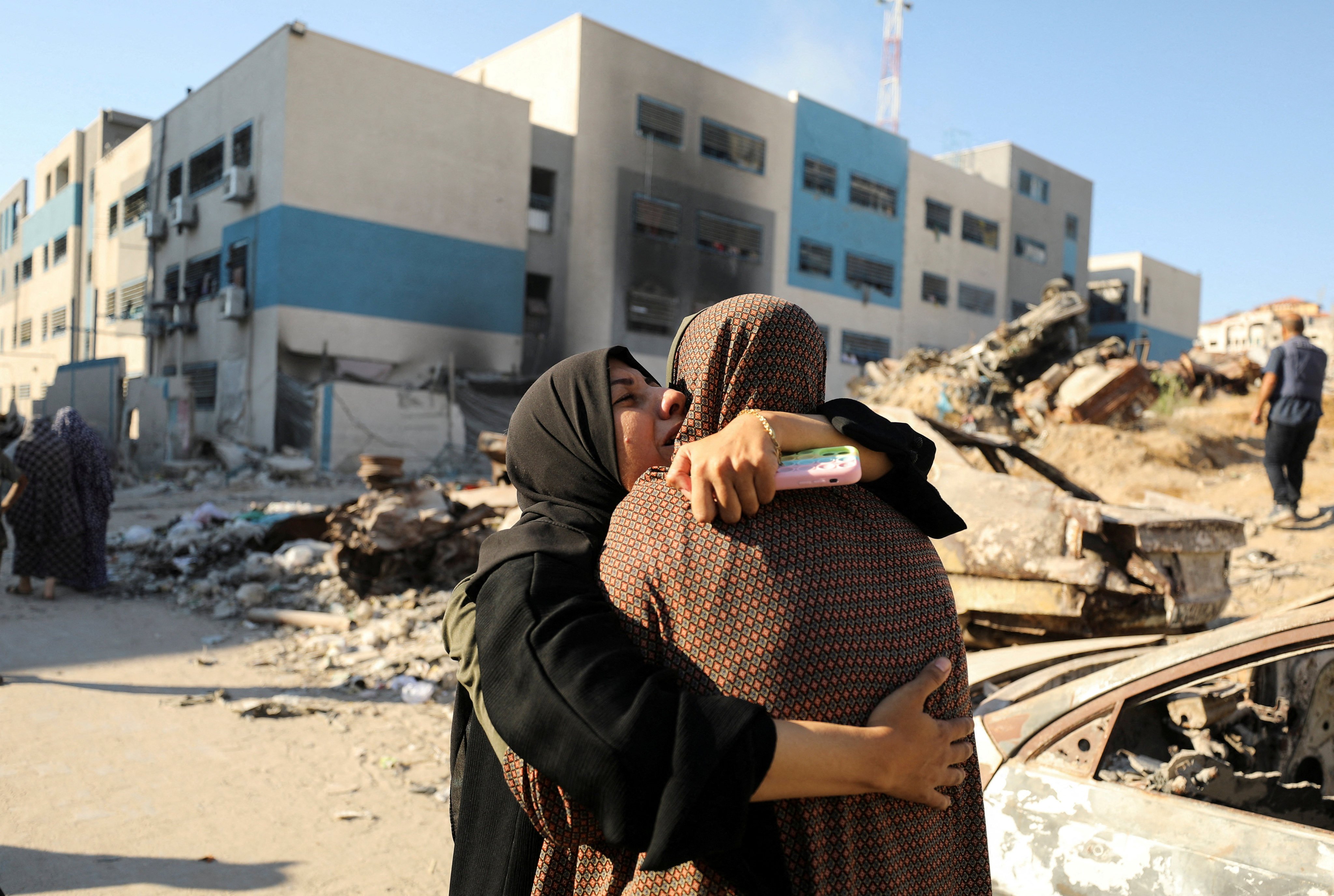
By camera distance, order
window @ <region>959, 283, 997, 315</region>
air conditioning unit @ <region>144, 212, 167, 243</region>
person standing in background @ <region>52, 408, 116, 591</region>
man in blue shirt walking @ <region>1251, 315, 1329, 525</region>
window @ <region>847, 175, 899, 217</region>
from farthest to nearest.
→ 1. window @ <region>959, 283, 997, 315</region>
2. window @ <region>847, 175, 899, 217</region>
3. air conditioning unit @ <region>144, 212, 167, 243</region>
4. person standing in background @ <region>52, 408, 116, 591</region>
5. man in blue shirt walking @ <region>1251, 315, 1329, 525</region>

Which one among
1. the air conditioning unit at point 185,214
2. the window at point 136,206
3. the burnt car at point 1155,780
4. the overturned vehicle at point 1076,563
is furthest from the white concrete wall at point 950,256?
the burnt car at point 1155,780

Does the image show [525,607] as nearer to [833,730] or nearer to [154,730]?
[833,730]

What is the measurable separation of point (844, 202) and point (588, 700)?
26.8m

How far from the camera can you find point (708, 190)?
2289cm

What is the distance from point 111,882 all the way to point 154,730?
1.76 metres

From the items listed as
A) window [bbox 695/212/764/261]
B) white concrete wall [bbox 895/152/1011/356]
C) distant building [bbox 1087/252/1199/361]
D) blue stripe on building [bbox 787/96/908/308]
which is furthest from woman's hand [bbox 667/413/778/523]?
distant building [bbox 1087/252/1199/361]

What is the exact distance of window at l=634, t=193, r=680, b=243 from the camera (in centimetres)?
2153

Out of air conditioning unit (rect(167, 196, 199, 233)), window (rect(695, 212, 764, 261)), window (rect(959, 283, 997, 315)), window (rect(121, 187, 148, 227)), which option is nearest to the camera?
air conditioning unit (rect(167, 196, 199, 233))

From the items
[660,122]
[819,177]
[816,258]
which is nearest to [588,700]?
[660,122]

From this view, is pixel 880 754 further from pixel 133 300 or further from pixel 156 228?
pixel 133 300

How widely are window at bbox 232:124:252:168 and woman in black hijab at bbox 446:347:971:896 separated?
65.5ft

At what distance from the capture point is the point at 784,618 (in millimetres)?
1001

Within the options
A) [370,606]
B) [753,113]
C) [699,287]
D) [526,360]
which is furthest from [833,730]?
[753,113]

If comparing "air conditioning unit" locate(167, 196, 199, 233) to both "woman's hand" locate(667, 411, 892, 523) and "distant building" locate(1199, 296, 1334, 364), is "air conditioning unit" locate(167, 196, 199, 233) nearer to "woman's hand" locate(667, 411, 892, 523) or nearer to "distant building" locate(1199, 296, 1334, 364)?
"woman's hand" locate(667, 411, 892, 523)
